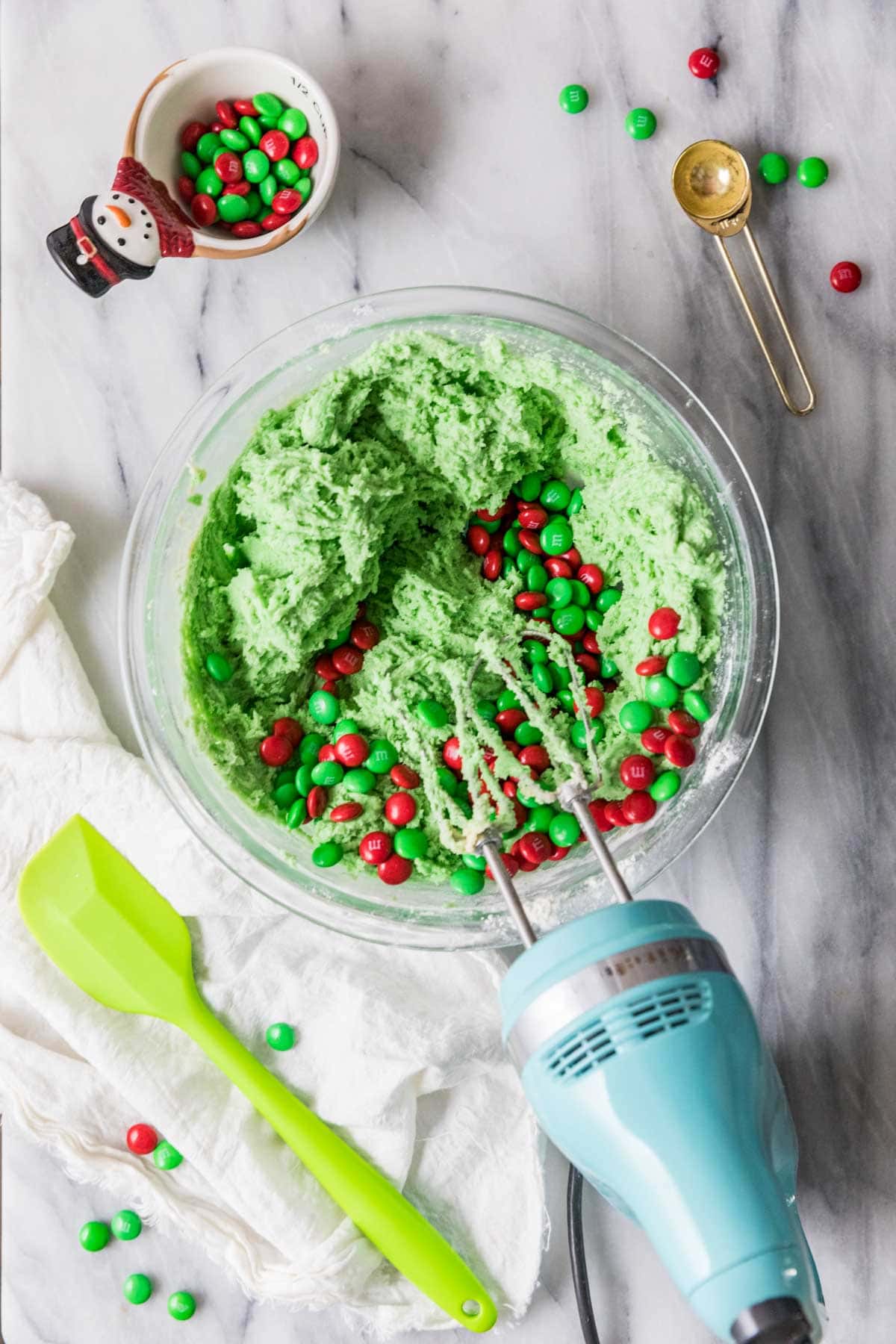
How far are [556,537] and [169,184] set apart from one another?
75cm

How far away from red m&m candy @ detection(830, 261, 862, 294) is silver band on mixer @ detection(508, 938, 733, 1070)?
3.30 ft

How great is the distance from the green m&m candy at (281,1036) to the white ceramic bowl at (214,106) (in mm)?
1084

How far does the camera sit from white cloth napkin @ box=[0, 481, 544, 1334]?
5.24ft

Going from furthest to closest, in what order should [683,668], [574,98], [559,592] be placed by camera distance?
[574,98]
[559,592]
[683,668]

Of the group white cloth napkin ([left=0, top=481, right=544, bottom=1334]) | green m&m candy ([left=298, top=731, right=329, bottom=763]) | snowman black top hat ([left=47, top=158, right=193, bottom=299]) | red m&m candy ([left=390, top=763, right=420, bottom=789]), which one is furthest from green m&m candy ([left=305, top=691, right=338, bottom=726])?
snowman black top hat ([left=47, top=158, right=193, bottom=299])

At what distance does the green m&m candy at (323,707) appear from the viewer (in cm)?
153

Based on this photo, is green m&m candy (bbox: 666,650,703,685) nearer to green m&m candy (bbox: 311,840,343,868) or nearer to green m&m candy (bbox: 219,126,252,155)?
green m&m candy (bbox: 311,840,343,868)

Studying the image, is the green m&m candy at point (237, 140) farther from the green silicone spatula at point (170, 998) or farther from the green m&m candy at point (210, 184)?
the green silicone spatula at point (170, 998)

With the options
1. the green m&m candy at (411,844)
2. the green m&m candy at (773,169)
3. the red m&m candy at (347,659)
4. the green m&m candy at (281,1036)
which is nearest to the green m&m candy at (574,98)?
the green m&m candy at (773,169)

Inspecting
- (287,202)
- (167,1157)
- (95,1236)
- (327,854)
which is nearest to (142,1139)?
(167,1157)

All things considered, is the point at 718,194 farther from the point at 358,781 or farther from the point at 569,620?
the point at 358,781

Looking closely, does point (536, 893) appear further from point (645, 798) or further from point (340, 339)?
→ point (340, 339)

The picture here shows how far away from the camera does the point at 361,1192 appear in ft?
5.10

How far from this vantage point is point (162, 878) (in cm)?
162
